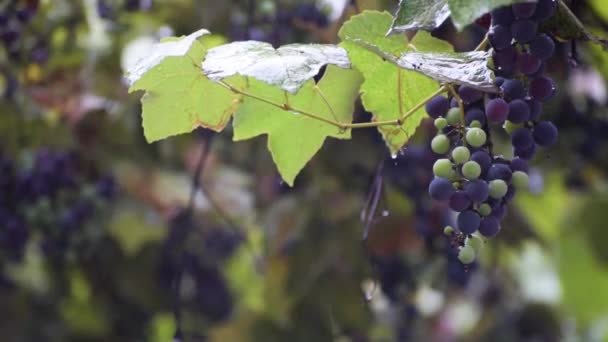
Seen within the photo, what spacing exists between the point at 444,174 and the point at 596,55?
0.43 metres

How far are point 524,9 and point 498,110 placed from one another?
7 centimetres

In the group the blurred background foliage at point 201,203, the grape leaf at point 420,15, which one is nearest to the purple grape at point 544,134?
the grape leaf at point 420,15

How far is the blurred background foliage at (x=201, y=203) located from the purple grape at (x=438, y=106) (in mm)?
501

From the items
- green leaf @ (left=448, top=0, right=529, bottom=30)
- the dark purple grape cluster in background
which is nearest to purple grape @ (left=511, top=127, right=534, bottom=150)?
green leaf @ (left=448, top=0, right=529, bottom=30)

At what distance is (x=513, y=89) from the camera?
23.1 inches

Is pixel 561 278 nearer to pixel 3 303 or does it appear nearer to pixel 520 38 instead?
pixel 3 303

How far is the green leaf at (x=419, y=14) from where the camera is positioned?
58 centimetres

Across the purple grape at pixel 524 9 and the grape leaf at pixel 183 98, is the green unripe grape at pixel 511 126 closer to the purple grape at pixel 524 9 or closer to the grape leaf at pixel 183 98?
the purple grape at pixel 524 9

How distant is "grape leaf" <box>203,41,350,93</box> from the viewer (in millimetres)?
547

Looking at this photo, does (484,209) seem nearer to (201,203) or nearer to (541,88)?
(541,88)

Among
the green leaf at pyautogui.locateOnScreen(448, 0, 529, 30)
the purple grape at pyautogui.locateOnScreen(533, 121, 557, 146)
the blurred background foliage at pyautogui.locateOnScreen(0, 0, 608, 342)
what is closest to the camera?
the green leaf at pyautogui.locateOnScreen(448, 0, 529, 30)

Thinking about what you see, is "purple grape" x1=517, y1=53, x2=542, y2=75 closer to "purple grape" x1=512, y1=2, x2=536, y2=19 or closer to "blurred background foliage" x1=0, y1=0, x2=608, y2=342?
"purple grape" x1=512, y1=2, x2=536, y2=19

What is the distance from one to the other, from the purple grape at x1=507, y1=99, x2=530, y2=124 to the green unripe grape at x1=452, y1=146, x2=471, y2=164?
1.5 inches

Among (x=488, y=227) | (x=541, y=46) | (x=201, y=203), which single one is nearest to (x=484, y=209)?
(x=488, y=227)
